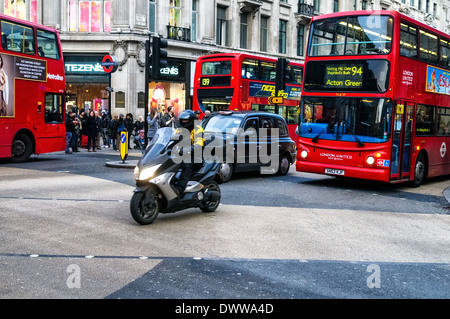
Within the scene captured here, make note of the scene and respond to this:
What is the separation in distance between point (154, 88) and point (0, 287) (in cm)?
2675

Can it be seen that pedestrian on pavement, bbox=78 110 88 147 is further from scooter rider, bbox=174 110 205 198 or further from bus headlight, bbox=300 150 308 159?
scooter rider, bbox=174 110 205 198

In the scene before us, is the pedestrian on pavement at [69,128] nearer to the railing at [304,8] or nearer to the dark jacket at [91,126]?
the dark jacket at [91,126]

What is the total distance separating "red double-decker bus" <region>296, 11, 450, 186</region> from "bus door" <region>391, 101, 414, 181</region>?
2cm

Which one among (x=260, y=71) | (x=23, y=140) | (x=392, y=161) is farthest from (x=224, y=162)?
(x=260, y=71)

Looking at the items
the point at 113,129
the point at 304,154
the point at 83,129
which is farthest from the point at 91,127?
the point at 304,154

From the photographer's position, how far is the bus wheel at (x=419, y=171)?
13.7 meters

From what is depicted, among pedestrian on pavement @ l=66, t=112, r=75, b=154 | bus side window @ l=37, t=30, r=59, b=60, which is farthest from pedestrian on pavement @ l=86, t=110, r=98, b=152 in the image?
bus side window @ l=37, t=30, r=59, b=60

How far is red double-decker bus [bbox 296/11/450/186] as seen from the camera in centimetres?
1209

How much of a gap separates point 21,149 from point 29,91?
71.7 inches

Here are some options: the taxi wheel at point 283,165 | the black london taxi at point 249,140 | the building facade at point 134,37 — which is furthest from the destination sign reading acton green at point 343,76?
the building facade at point 134,37

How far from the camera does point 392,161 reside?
1228cm

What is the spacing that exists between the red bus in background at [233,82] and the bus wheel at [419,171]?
8.47 m

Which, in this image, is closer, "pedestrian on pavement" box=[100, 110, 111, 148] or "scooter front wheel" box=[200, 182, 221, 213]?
"scooter front wheel" box=[200, 182, 221, 213]
